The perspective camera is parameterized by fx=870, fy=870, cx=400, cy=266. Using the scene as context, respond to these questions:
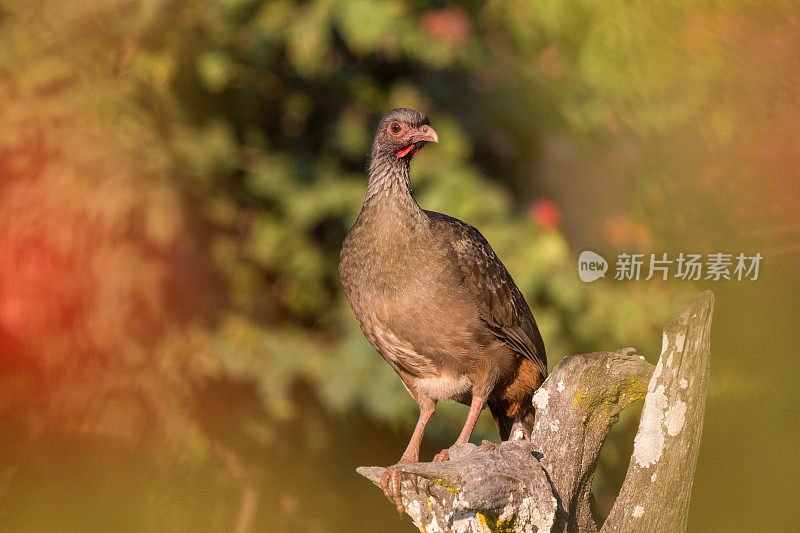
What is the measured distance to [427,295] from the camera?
11.4 feet

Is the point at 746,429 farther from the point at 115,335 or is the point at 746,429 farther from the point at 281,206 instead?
the point at 115,335

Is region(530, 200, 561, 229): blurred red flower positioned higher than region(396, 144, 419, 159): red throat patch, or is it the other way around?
region(530, 200, 561, 229): blurred red flower

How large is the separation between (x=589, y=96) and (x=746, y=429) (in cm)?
330

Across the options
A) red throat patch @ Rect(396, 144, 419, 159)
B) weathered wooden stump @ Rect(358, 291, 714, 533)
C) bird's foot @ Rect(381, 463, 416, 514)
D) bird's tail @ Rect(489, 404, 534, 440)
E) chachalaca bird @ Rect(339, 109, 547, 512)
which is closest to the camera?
weathered wooden stump @ Rect(358, 291, 714, 533)

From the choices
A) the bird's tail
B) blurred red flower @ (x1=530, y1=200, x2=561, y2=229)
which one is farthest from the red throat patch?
blurred red flower @ (x1=530, y1=200, x2=561, y2=229)

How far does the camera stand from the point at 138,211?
281 inches

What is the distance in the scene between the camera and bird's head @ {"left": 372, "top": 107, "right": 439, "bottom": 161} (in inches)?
139

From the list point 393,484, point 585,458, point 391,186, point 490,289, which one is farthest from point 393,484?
point 391,186

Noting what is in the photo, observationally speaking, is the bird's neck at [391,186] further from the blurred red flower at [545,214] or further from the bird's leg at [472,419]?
the blurred red flower at [545,214]

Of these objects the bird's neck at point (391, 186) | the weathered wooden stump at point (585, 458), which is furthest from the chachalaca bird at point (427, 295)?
the weathered wooden stump at point (585, 458)

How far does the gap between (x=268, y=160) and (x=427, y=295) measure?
393 cm

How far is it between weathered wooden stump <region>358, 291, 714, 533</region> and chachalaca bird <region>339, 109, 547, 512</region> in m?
0.34

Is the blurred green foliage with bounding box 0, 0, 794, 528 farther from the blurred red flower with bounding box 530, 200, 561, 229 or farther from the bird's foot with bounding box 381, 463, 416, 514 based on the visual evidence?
the bird's foot with bounding box 381, 463, 416, 514

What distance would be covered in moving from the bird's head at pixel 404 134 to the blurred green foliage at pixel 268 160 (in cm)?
272
